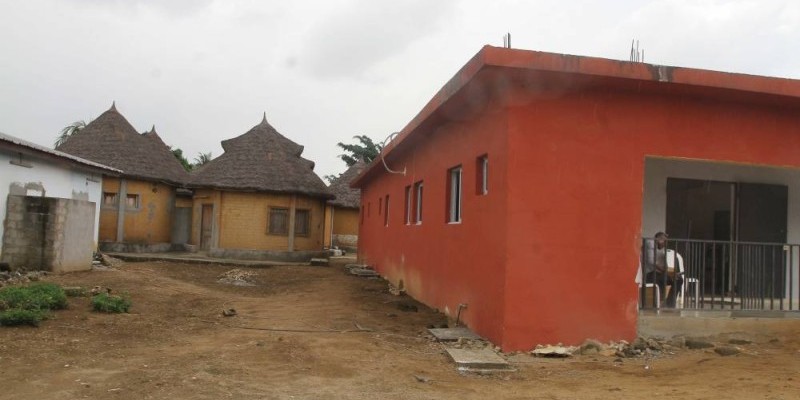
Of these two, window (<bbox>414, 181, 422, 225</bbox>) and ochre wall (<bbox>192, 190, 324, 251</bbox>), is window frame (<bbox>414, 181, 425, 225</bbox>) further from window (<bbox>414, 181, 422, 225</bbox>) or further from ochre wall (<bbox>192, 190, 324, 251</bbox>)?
ochre wall (<bbox>192, 190, 324, 251</bbox>)

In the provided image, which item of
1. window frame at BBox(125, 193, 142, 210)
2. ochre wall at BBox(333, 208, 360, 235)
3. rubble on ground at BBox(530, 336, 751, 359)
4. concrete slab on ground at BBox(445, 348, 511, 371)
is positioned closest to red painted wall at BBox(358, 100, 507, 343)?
concrete slab on ground at BBox(445, 348, 511, 371)

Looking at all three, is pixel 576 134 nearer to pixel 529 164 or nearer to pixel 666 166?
pixel 529 164

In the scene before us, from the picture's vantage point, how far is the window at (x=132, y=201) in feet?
75.4

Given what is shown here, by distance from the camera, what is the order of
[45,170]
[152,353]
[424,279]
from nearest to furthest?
[152,353], [424,279], [45,170]

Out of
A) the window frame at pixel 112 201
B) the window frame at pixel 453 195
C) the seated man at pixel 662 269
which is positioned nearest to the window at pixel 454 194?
the window frame at pixel 453 195

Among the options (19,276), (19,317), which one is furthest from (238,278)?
(19,317)

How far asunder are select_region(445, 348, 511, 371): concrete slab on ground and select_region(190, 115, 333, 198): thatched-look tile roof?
646 inches

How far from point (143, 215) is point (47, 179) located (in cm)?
829

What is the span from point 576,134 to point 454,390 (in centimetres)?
330

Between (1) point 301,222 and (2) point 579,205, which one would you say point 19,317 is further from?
(1) point 301,222

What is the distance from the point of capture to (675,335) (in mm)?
7402

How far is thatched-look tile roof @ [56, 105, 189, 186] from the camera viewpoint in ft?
76.3

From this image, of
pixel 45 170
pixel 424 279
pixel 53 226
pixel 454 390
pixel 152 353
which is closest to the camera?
pixel 454 390

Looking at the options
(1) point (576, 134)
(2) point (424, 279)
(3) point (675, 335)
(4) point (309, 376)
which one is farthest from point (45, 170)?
(3) point (675, 335)
